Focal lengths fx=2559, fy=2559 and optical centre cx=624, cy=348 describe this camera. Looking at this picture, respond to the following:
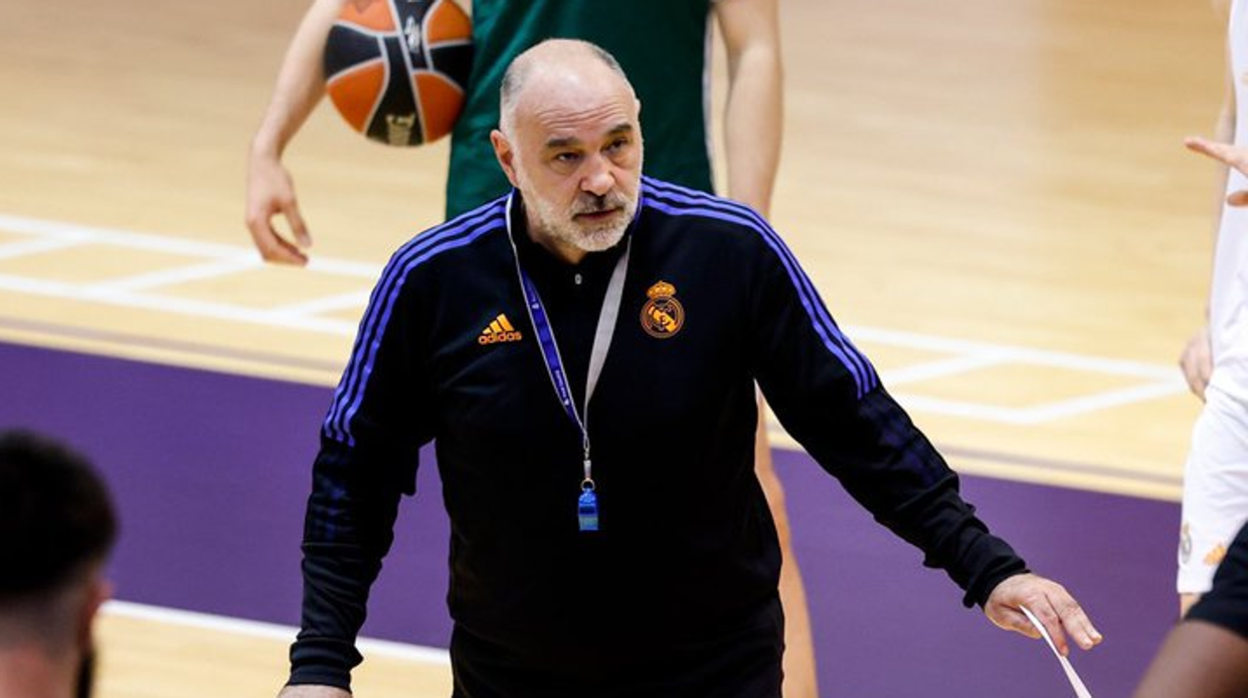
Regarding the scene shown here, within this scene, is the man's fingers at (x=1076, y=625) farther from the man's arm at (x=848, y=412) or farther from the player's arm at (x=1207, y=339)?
the player's arm at (x=1207, y=339)

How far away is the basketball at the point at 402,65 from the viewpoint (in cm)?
566

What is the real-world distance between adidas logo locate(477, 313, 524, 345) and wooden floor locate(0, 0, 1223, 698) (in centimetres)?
211

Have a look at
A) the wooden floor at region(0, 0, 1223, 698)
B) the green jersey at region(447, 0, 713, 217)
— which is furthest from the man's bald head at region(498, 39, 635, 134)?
the wooden floor at region(0, 0, 1223, 698)

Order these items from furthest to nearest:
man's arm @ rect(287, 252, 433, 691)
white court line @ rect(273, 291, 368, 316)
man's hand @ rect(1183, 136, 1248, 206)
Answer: white court line @ rect(273, 291, 368, 316)
man's arm @ rect(287, 252, 433, 691)
man's hand @ rect(1183, 136, 1248, 206)

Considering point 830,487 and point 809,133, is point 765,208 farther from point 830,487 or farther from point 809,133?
point 809,133

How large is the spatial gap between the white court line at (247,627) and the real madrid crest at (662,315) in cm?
231

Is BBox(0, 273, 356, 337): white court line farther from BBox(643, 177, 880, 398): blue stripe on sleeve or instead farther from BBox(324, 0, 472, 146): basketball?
BBox(643, 177, 880, 398): blue stripe on sleeve

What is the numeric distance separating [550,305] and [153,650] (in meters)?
2.45

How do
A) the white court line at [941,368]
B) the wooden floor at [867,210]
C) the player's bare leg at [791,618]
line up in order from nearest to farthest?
the player's bare leg at [791,618] → the wooden floor at [867,210] → the white court line at [941,368]

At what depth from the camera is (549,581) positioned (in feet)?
14.7

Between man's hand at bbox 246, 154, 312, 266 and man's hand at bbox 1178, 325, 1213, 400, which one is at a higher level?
man's hand at bbox 246, 154, 312, 266

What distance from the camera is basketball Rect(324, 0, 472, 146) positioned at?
5.66 meters

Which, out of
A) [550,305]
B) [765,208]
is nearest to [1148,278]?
[765,208]

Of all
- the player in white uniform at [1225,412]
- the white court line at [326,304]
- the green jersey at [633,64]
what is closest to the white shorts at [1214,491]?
the player in white uniform at [1225,412]
